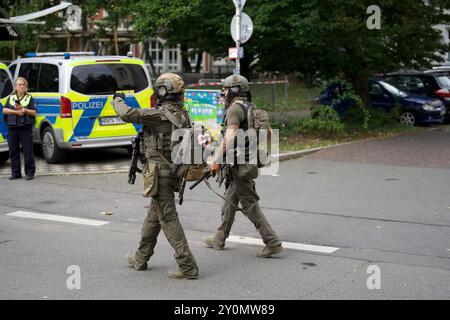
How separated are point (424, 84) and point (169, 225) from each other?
16.2 metres

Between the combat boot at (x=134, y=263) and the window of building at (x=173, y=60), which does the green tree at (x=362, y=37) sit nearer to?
the combat boot at (x=134, y=263)

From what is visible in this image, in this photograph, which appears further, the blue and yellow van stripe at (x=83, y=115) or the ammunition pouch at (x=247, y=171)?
the blue and yellow van stripe at (x=83, y=115)

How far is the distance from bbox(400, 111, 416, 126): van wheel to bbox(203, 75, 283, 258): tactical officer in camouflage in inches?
537

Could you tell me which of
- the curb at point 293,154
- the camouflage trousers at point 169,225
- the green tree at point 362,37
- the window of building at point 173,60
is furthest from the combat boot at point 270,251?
the window of building at point 173,60

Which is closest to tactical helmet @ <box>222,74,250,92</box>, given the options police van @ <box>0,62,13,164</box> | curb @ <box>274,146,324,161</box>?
police van @ <box>0,62,13,164</box>

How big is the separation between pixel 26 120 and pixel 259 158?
6.01 m

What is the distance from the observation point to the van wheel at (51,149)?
13.6 meters

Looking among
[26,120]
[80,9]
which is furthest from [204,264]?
[80,9]

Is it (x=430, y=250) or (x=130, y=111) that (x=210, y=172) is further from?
(x=430, y=250)

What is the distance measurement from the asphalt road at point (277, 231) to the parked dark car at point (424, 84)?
8001 mm

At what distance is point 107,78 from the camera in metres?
13.5

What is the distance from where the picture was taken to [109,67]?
44.9 ft
